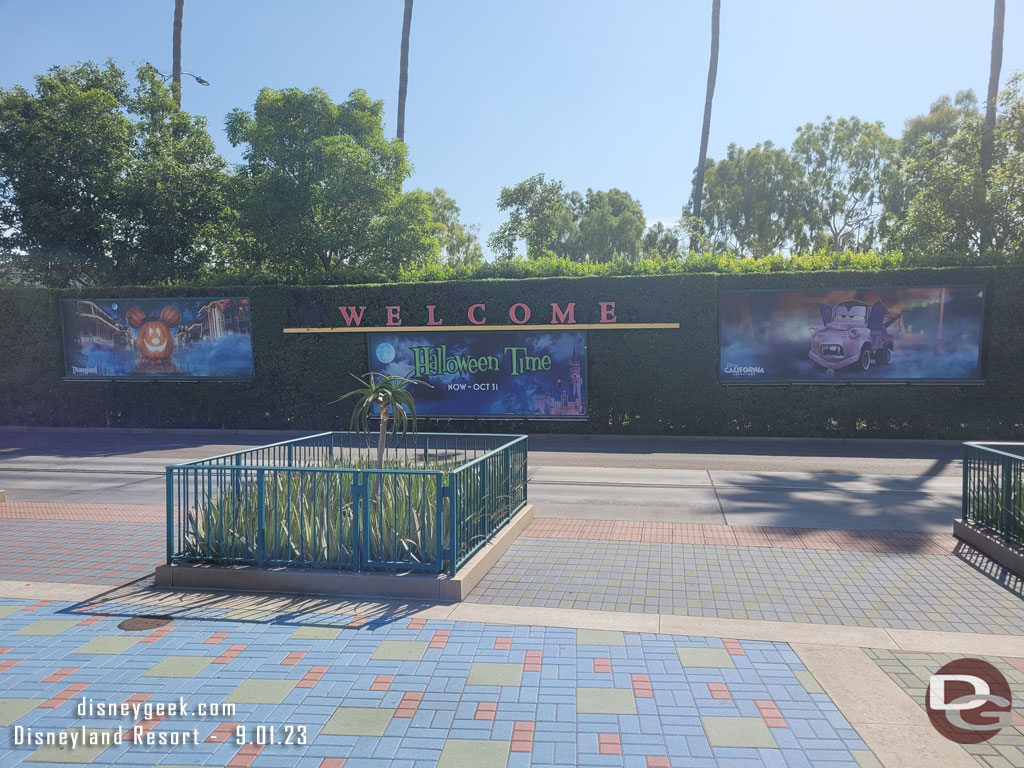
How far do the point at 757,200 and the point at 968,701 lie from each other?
5488 centimetres

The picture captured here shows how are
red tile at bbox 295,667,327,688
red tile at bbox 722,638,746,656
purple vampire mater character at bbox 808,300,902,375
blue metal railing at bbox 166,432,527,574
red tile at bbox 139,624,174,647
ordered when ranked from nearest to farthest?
red tile at bbox 295,667,327,688, red tile at bbox 722,638,746,656, red tile at bbox 139,624,174,647, blue metal railing at bbox 166,432,527,574, purple vampire mater character at bbox 808,300,902,375

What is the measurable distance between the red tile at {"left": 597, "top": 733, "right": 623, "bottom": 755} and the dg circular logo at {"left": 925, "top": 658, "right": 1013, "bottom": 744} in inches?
77.0

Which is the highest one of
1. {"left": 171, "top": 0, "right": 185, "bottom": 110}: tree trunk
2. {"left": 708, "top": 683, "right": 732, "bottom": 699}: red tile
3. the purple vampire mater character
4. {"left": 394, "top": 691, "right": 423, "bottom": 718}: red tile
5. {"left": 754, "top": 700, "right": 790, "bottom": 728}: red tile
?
{"left": 171, "top": 0, "right": 185, "bottom": 110}: tree trunk

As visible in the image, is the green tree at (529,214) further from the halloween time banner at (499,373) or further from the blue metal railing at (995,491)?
the blue metal railing at (995,491)

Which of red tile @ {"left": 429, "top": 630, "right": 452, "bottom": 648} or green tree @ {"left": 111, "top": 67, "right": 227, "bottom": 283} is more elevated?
→ green tree @ {"left": 111, "top": 67, "right": 227, "bottom": 283}

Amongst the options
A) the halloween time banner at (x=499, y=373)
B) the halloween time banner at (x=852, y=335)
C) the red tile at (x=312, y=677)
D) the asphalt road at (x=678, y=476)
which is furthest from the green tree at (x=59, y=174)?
the red tile at (x=312, y=677)

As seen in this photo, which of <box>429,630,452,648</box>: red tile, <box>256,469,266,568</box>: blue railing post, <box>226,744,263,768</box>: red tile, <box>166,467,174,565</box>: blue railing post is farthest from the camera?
<box>166,467,174,565</box>: blue railing post

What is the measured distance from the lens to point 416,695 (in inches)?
199

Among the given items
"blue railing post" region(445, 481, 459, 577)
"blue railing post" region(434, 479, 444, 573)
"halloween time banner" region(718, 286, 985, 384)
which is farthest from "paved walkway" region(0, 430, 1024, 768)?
"halloween time banner" region(718, 286, 985, 384)

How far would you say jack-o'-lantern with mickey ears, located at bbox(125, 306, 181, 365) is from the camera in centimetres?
2403

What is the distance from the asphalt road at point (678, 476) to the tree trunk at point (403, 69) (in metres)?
16.3

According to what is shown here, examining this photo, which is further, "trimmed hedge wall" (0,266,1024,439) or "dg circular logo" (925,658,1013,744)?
"trimmed hedge wall" (0,266,1024,439)

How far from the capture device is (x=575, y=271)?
22.4 metres

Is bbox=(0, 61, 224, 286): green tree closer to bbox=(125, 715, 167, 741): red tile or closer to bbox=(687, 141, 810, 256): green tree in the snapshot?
bbox=(125, 715, 167, 741): red tile
